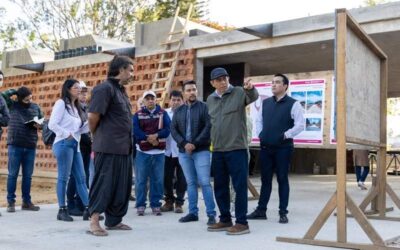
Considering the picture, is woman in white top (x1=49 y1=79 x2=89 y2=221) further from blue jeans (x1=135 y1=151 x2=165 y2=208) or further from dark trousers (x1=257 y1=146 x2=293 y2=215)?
dark trousers (x1=257 y1=146 x2=293 y2=215)

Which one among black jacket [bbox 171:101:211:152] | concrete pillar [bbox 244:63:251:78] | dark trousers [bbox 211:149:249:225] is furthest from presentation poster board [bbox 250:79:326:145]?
dark trousers [bbox 211:149:249:225]

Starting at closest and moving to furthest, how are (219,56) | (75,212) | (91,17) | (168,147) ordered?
(75,212) → (168,147) → (219,56) → (91,17)

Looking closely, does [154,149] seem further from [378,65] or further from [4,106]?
[378,65]

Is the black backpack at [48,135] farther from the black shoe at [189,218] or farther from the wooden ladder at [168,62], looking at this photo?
the wooden ladder at [168,62]

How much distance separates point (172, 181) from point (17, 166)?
2137mm

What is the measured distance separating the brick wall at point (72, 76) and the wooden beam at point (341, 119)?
6746 mm

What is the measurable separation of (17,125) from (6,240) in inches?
91.2

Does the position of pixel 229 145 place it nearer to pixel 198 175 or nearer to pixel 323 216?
pixel 198 175

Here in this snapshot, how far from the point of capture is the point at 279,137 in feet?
19.1

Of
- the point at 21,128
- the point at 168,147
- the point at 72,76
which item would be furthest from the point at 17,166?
the point at 72,76

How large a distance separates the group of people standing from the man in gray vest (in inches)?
0.5

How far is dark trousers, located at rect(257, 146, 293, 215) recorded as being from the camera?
5836 millimetres

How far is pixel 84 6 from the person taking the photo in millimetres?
27156

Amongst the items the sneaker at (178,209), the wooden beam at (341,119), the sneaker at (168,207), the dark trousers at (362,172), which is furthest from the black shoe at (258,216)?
the dark trousers at (362,172)
